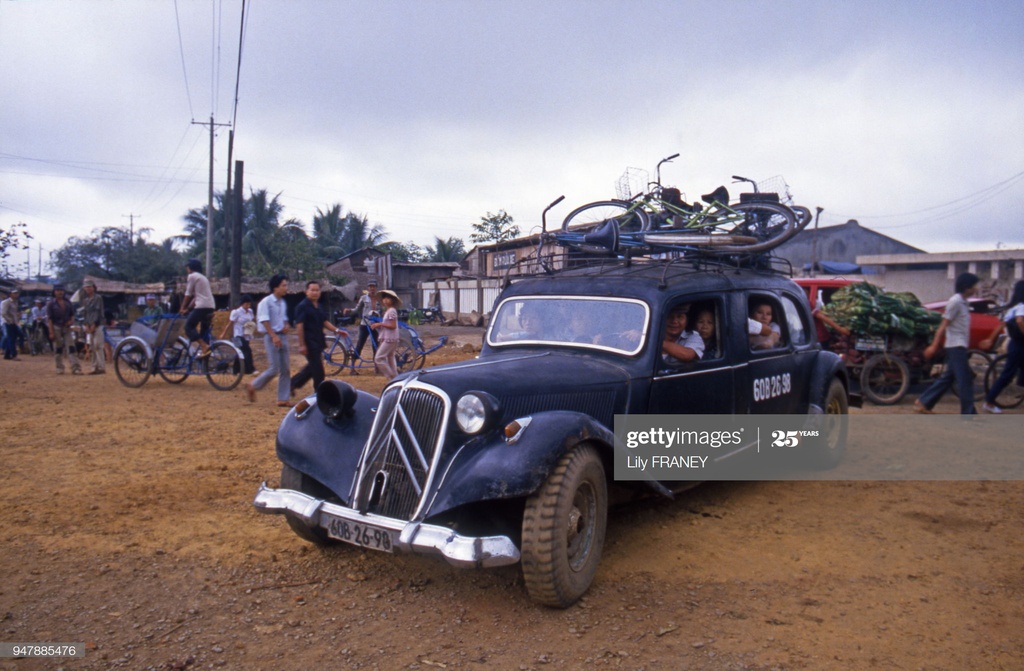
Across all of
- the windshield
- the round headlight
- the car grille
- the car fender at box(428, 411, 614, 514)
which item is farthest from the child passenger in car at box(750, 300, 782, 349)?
the car grille

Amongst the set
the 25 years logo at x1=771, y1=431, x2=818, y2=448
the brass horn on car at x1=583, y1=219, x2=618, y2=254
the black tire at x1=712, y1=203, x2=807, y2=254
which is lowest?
the 25 years logo at x1=771, y1=431, x2=818, y2=448

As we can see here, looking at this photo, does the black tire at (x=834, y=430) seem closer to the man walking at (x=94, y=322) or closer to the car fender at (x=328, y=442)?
the car fender at (x=328, y=442)

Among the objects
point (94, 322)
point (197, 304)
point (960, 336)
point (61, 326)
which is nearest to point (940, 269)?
point (960, 336)

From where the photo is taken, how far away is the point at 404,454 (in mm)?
3572

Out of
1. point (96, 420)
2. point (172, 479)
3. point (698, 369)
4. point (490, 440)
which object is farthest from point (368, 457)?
point (96, 420)

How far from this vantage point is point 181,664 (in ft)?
9.77

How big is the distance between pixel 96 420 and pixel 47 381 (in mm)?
4952

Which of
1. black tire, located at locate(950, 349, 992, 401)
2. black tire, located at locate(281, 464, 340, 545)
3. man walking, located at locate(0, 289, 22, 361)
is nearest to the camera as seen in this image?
black tire, located at locate(281, 464, 340, 545)

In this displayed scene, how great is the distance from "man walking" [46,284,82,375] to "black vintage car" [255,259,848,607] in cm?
1083

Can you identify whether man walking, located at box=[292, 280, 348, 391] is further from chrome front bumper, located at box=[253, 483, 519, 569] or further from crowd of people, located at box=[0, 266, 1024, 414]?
chrome front bumper, located at box=[253, 483, 519, 569]

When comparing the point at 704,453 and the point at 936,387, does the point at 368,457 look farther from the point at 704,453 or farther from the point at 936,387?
the point at 936,387

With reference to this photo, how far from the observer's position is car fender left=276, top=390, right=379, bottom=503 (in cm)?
382

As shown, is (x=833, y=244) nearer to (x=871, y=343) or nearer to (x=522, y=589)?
(x=871, y=343)

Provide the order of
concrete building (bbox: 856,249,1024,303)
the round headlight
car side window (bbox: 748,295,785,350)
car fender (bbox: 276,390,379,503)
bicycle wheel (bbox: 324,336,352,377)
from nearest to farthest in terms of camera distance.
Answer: the round headlight, car fender (bbox: 276,390,379,503), car side window (bbox: 748,295,785,350), bicycle wheel (bbox: 324,336,352,377), concrete building (bbox: 856,249,1024,303)
